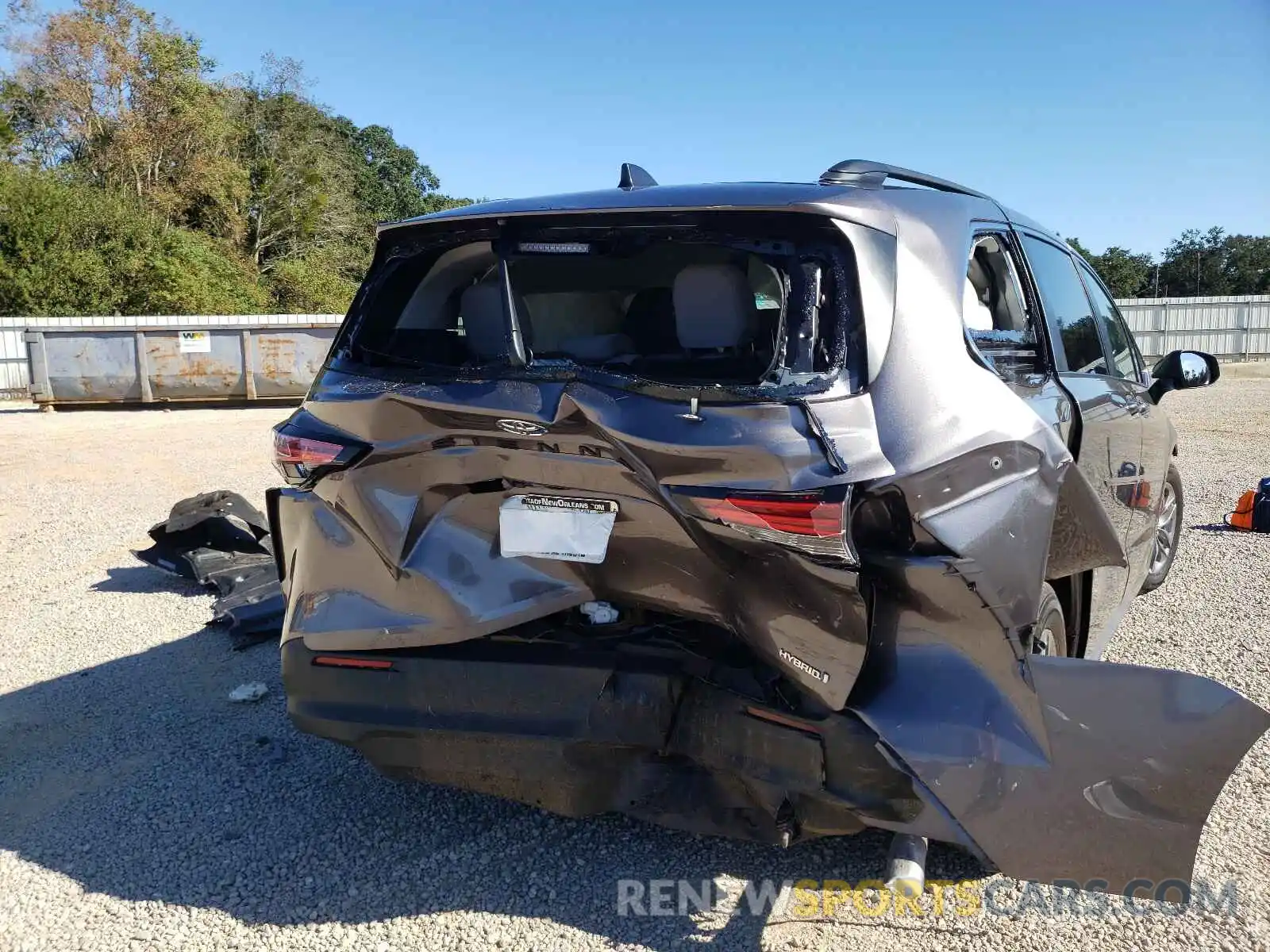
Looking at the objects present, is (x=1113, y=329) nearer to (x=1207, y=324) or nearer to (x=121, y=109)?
(x=1207, y=324)

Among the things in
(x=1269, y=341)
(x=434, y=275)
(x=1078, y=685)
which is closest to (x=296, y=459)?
(x=434, y=275)

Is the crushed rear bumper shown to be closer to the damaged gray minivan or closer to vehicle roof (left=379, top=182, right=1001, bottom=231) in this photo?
the damaged gray minivan

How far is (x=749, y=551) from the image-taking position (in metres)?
2.19

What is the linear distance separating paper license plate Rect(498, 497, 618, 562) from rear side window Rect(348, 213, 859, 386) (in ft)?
1.09

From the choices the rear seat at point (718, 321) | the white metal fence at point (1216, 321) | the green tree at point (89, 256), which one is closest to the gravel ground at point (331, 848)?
the rear seat at point (718, 321)

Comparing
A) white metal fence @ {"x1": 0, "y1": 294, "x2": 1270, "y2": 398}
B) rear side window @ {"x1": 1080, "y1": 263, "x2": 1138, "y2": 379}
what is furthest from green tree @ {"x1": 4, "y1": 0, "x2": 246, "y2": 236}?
rear side window @ {"x1": 1080, "y1": 263, "x2": 1138, "y2": 379}

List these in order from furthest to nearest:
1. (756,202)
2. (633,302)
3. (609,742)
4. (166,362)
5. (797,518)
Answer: (166,362), (633,302), (609,742), (756,202), (797,518)

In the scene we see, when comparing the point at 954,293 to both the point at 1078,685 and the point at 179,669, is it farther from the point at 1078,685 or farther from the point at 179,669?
the point at 179,669

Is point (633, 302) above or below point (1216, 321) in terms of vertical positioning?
below

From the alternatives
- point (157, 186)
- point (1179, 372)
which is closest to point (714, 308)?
point (1179, 372)

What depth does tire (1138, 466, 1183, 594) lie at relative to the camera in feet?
17.8

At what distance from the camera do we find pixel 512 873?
2871mm

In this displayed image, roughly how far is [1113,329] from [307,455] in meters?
3.62

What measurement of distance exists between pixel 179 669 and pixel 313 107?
144 feet
